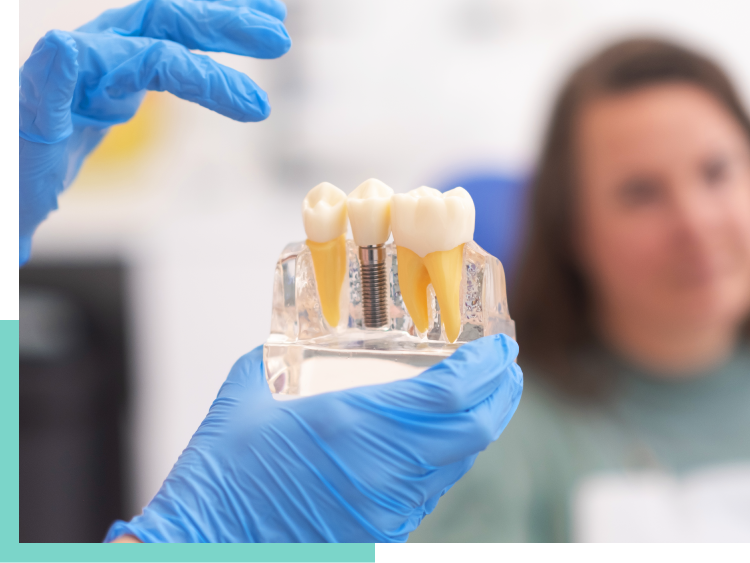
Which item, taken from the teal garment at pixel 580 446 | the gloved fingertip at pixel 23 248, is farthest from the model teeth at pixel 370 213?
the teal garment at pixel 580 446

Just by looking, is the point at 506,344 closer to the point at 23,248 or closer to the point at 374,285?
the point at 374,285

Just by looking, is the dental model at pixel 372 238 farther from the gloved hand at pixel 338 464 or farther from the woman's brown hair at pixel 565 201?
the woman's brown hair at pixel 565 201

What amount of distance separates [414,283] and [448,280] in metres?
0.05

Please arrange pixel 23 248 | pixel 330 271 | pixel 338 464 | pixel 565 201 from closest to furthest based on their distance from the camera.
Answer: pixel 338 464 < pixel 330 271 < pixel 23 248 < pixel 565 201

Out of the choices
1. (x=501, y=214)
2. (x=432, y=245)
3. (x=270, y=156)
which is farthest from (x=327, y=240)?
(x=270, y=156)

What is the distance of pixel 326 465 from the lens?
0.75 metres

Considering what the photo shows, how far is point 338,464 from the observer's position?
74cm

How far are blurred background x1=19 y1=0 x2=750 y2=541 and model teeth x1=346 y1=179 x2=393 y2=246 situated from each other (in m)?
1.32

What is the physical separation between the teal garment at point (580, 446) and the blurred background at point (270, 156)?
0.57 metres

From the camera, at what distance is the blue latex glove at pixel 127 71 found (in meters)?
0.84

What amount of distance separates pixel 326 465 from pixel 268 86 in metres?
1.76

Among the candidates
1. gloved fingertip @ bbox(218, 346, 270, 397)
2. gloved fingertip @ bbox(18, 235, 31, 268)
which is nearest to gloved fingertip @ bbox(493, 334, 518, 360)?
gloved fingertip @ bbox(218, 346, 270, 397)

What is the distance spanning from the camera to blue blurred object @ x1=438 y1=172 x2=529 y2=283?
2.04m

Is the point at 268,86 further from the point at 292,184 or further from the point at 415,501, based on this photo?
the point at 415,501
